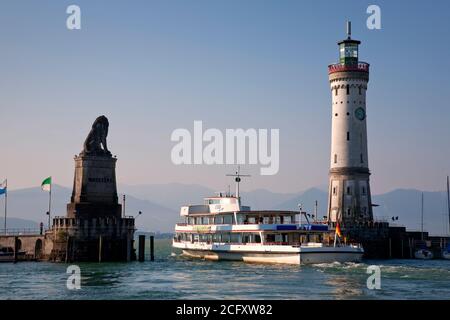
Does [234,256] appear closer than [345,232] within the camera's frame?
Yes

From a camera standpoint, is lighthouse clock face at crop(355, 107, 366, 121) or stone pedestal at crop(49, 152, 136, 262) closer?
stone pedestal at crop(49, 152, 136, 262)

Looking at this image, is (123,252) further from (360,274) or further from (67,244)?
(360,274)

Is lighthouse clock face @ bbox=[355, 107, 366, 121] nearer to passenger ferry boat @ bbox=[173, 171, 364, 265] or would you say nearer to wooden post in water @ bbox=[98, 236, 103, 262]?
passenger ferry boat @ bbox=[173, 171, 364, 265]

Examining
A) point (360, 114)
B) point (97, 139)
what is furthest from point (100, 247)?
point (360, 114)

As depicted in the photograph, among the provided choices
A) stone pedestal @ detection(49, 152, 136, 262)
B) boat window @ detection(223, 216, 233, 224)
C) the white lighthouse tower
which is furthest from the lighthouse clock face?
stone pedestal @ detection(49, 152, 136, 262)

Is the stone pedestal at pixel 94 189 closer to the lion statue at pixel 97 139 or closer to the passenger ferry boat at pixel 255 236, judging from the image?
the lion statue at pixel 97 139

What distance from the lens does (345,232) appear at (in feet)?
309

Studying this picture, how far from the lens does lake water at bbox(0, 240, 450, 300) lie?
4409 cm

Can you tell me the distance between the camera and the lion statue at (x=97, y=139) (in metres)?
80.2

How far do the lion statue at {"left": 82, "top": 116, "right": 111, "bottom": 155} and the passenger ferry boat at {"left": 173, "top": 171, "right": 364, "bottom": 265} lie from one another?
15.7m

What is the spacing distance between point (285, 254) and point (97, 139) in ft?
88.6

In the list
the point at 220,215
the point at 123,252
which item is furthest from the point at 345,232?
the point at 123,252

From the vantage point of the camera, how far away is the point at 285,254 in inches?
2753
